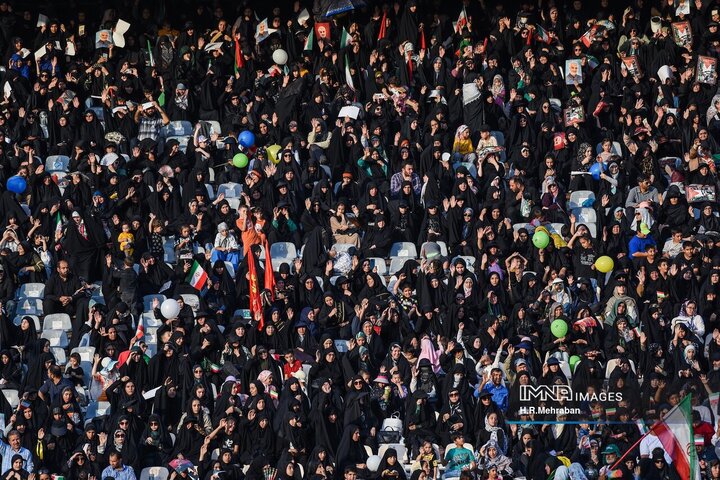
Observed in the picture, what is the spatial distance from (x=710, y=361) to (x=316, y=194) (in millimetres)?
5867

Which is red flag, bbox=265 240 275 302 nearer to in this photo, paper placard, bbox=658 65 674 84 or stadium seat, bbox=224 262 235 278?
stadium seat, bbox=224 262 235 278

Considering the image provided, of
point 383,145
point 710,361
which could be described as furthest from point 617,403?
point 383,145

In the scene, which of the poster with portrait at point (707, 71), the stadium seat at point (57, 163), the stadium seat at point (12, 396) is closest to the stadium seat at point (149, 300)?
the stadium seat at point (12, 396)

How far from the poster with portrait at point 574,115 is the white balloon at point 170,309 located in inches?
268

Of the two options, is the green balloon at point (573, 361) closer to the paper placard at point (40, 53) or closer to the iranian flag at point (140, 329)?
the iranian flag at point (140, 329)

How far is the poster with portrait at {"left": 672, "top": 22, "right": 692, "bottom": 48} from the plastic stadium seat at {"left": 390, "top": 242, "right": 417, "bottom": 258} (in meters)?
6.30

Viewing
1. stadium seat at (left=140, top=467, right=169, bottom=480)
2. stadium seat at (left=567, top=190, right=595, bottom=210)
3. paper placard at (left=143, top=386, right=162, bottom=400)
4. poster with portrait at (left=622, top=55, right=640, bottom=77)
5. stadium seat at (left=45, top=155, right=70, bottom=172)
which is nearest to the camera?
stadium seat at (left=140, top=467, right=169, bottom=480)

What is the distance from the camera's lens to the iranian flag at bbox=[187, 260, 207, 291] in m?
24.9

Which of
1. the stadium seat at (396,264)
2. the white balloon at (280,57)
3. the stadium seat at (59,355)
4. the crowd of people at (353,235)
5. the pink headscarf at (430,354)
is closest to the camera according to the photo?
the crowd of people at (353,235)

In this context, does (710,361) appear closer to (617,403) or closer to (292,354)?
(292,354)

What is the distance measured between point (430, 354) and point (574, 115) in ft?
19.3

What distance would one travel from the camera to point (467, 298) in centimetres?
2441

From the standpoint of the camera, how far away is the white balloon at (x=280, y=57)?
29547 millimetres

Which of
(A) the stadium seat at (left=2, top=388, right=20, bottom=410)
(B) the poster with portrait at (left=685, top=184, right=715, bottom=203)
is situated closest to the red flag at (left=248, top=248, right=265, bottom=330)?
(A) the stadium seat at (left=2, top=388, right=20, bottom=410)
